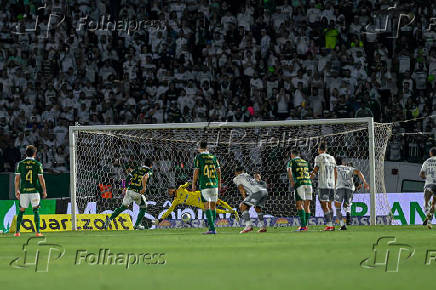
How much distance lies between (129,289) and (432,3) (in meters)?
25.9

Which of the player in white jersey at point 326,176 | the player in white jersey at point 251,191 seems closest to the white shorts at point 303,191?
the player in white jersey at point 326,176

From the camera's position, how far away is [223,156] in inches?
1057

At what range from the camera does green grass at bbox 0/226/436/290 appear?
865 centimetres

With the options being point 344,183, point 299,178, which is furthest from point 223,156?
point 299,178

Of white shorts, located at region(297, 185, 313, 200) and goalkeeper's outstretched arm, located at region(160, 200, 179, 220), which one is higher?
white shorts, located at region(297, 185, 313, 200)

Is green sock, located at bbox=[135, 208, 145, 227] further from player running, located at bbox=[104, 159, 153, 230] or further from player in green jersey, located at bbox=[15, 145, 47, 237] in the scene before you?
player in green jersey, located at bbox=[15, 145, 47, 237]

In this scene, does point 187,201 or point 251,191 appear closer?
point 251,191

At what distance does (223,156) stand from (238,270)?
16.8 m

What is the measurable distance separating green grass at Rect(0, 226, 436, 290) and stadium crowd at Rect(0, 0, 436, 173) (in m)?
14.1

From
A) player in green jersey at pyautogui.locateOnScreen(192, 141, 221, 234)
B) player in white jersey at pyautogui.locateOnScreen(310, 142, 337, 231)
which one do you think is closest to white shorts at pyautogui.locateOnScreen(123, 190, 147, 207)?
player in green jersey at pyautogui.locateOnScreen(192, 141, 221, 234)

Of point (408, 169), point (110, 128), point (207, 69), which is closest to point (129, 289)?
point (110, 128)

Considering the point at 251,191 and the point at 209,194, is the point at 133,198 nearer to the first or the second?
the point at 251,191

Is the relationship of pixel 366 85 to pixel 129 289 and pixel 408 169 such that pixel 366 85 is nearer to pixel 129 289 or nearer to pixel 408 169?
pixel 408 169

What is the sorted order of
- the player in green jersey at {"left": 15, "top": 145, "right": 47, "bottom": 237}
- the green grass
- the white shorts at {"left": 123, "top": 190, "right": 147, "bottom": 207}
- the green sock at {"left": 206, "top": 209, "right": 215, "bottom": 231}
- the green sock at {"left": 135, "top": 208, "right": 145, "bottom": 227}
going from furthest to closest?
the green sock at {"left": 135, "top": 208, "right": 145, "bottom": 227} < the white shorts at {"left": 123, "top": 190, "right": 147, "bottom": 207} < the player in green jersey at {"left": 15, "top": 145, "right": 47, "bottom": 237} < the green sock at {"left": 206, "top": 209, "right": 215, "bottom": 231} < the green grass
